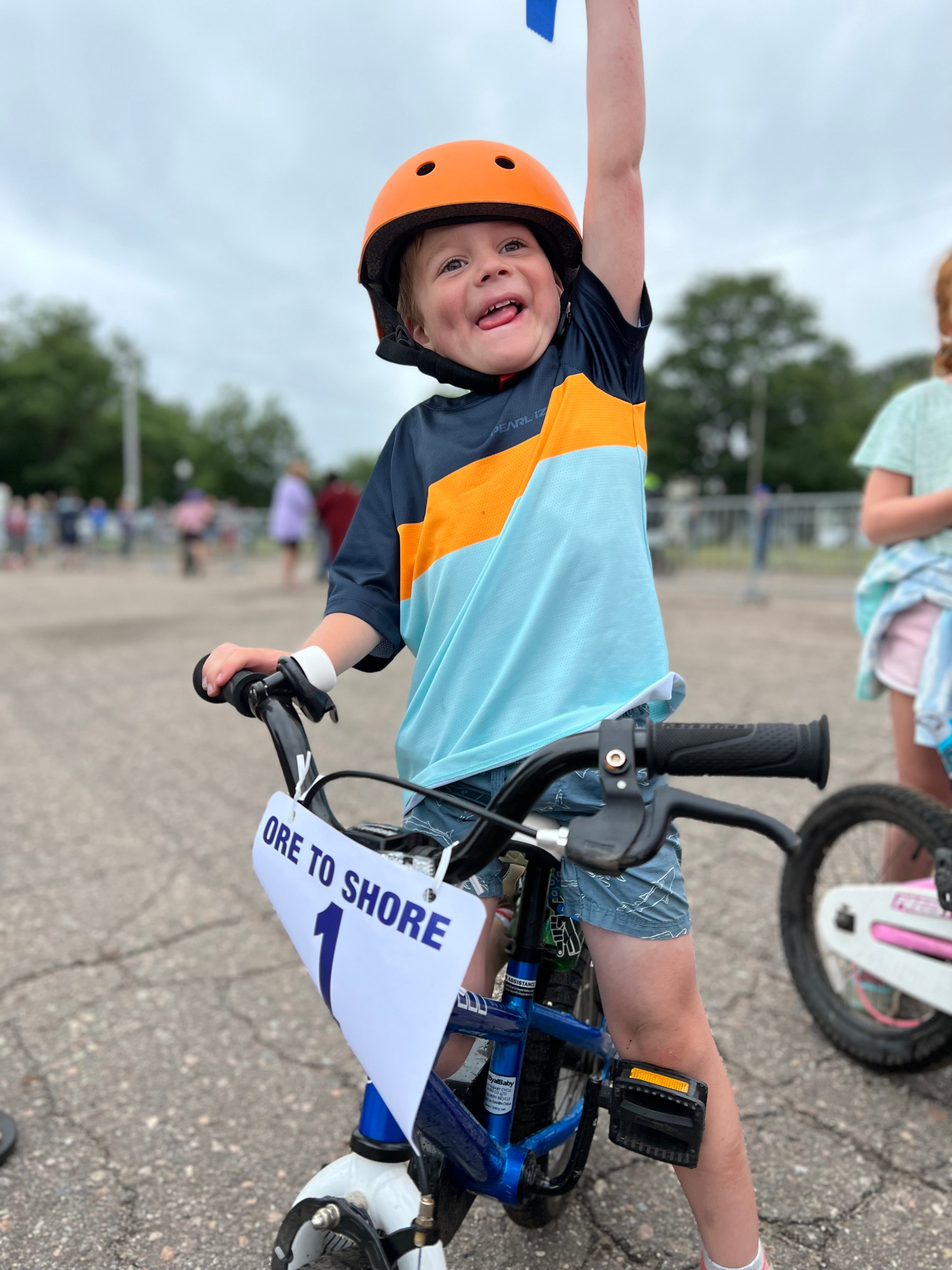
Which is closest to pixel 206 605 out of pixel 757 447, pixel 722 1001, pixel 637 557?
pixel 722 1001

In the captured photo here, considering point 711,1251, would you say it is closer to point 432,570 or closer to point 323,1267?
point 323,1267

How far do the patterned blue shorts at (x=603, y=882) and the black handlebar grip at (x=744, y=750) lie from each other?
0.99ft

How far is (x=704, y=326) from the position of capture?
55812 millimetres

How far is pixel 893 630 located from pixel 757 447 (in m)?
53.7

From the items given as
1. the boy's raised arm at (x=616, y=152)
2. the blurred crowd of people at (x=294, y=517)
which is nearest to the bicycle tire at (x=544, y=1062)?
the boy's raised arm at (x=616, y=152)

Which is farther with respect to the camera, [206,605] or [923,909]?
[206,605]

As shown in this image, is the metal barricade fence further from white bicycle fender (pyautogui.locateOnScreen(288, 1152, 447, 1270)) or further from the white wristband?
white bicycle fender (pyautogui.locateOnScreen(288, 1152, 447, 1270))

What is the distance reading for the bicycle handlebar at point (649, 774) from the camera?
1.01 meters

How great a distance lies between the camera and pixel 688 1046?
57.2 inches

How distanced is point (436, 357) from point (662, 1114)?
129cm

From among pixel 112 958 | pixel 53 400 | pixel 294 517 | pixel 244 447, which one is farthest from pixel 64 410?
pixel 112 958

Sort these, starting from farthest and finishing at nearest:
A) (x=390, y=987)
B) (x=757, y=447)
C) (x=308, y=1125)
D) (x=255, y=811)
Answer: (x=757, y=447) < (x=255, y=811) < (x=308, y=1125) < (x=390, y=987)

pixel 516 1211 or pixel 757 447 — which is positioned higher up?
pixel 757 447

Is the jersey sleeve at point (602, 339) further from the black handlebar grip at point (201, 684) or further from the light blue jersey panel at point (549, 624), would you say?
the black handlebar grip at point (201, 684)
